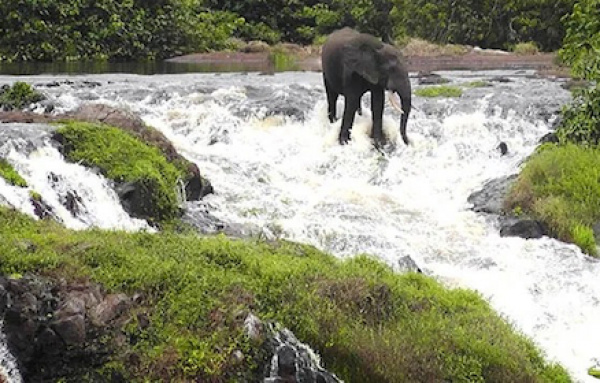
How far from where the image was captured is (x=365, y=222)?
12.0m

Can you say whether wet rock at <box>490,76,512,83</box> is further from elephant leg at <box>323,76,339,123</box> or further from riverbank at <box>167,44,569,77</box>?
elephant leg at <box>323,76,339,123</box>

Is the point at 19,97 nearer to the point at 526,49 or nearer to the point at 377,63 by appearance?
the point at 377,63

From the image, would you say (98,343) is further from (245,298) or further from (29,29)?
(29,29)

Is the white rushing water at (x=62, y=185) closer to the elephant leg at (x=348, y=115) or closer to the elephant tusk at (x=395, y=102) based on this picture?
the elephant leg at (x=348, y=115)

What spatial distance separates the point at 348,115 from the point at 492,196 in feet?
11.8

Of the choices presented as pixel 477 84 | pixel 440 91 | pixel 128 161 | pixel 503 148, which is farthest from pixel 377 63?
pixel 477 84

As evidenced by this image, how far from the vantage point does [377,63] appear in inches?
612

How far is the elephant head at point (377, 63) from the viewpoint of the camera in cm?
1549

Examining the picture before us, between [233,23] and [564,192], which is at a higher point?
[564,192]

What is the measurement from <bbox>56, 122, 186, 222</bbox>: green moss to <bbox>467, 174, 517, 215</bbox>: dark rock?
451 cm

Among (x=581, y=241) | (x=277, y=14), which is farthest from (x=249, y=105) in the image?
(x=277, y=14)

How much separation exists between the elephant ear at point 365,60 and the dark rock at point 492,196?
2942 mm

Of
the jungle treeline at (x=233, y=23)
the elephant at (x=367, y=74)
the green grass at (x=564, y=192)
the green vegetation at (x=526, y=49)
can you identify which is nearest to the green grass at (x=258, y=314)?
the green grass at (x=564, y=192)

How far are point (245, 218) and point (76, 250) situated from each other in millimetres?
5376
